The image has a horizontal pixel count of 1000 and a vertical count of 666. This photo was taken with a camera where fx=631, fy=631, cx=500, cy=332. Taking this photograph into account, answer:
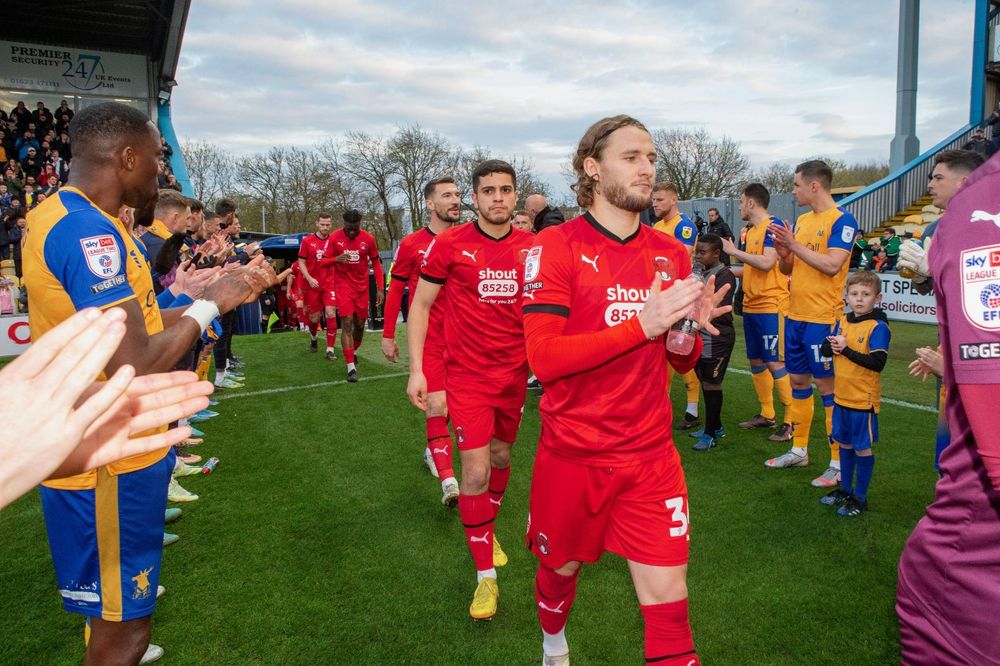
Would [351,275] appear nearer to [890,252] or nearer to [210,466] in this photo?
[210,466]

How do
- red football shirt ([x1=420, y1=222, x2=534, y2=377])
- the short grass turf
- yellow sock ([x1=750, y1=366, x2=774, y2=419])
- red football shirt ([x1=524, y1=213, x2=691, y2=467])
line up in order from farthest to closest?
yellow sock ([x1=750, y1=366, x2=774, y2=419])
red football shirt ([x1=420, y1=222, x2=534, y2=377])
the short grass turf
red football shirt ([x1=524, y1=213, x2=691, y2=467])

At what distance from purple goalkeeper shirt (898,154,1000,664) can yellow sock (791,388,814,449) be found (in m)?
4.36

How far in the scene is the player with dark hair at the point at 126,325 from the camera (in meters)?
2.20

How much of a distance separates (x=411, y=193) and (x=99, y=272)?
43.9 m

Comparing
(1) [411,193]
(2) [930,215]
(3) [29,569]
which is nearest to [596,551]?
(3) [29,569]

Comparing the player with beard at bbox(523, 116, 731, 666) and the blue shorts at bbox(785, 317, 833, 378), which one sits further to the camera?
the blue shorts at bbox(785, 317, 833, 378)

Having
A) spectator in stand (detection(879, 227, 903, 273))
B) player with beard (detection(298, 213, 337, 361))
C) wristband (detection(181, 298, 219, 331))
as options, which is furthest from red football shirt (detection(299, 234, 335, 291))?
spectator in stand (detection(879, 227, 903, 273))

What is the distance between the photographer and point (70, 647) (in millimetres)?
3400

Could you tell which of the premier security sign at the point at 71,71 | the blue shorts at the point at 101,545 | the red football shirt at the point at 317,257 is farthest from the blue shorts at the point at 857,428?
the premier security sign at the point at 71,71

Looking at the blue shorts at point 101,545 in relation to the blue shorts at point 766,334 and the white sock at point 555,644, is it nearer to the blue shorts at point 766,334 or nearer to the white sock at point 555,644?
the white sock at point 555,644

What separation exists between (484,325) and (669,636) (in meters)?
2.26

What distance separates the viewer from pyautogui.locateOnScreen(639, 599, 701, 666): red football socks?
232cm

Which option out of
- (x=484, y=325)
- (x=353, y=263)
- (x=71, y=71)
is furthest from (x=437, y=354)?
(x=71, y=71)

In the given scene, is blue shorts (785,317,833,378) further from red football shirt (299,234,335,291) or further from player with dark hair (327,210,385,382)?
red football shirt (299,234,335,291)
